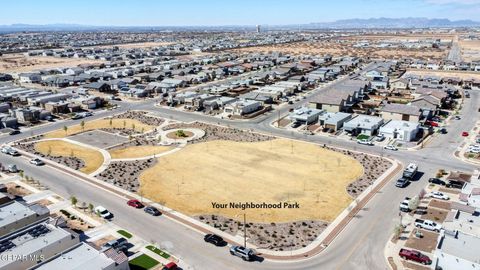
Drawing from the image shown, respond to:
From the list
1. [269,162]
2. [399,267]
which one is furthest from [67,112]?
[399,267]

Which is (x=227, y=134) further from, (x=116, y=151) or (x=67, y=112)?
(x=67, y=112)

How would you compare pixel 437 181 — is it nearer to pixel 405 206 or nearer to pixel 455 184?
pixel 455 184

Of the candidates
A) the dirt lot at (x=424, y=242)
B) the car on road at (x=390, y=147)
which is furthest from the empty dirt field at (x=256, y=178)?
the car on road at (x=390, y=147)

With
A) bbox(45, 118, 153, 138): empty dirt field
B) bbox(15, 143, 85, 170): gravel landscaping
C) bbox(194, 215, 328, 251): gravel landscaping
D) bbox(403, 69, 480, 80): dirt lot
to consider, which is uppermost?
bbox(403, 69, 480, 80): dirt lot

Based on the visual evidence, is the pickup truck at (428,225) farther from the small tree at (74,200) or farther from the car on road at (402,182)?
the small tree at (74,200)

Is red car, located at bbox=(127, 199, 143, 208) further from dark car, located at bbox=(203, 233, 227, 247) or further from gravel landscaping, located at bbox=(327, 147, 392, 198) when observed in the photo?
gravel landscaping, located at bbox=(327, 147, 392, 198)

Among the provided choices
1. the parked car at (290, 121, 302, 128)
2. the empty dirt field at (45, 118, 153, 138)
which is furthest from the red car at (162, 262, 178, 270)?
the parked car at (290, 121, 302, 128)
